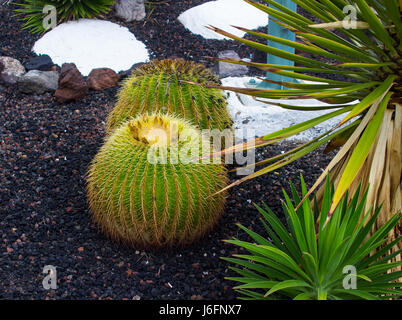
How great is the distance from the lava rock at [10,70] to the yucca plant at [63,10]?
0.90 meters

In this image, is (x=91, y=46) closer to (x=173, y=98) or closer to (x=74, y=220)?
(x=173, y=98)

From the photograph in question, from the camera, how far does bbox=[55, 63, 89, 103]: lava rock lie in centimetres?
512

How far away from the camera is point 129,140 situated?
3.05 meters

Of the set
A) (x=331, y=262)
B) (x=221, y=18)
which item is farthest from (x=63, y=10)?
(x=331, y=262)

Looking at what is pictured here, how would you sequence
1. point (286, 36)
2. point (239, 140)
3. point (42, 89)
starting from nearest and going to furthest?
point (239, 140) < point (286, 36) < point (42, 89)

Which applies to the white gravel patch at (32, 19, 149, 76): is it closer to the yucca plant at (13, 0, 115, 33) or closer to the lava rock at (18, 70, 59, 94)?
the yucca plant at (13, 0, 115, 33)

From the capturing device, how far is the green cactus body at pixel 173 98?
12.0ft

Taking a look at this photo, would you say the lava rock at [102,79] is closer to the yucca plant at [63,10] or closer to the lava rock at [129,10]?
the yucca plant at [63,10]

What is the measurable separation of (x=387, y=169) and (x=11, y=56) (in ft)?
15.7

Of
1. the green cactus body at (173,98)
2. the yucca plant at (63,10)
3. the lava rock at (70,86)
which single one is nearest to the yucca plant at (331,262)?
the green cactus body at (173,98)

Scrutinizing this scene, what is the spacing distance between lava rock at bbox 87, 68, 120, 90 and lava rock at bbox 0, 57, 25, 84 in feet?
2.55

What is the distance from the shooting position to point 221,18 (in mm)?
6730
